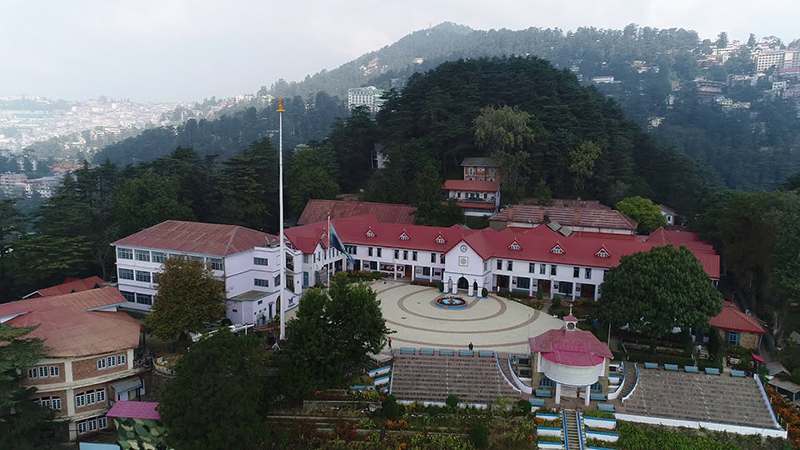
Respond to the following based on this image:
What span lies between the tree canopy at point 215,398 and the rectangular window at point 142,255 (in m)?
16.4

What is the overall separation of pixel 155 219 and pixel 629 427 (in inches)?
1600

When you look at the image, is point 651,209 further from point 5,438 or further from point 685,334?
point 5,438

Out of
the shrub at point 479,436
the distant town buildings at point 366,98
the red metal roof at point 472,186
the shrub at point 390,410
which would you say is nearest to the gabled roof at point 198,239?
the shrub at point 390,410

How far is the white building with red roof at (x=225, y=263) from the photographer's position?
3706cm

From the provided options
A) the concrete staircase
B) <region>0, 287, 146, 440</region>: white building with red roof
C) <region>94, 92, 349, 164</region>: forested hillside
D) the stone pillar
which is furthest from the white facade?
<region>94, 92, 349, 164</region>: forested hillside

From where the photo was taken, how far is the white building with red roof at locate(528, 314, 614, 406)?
91.0 feet

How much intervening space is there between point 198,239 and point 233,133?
12396 cm

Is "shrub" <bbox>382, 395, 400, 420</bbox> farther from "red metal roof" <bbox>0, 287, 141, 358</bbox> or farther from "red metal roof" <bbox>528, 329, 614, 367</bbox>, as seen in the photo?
"red metal roof" <bbox>0, 287, 141, 358</bbox>

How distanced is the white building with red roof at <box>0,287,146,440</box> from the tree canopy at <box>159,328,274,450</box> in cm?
615

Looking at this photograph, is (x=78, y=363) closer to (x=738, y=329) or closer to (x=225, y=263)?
(x=225, y=263)

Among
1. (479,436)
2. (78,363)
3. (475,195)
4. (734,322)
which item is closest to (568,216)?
(475,195)

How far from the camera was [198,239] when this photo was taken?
39.1 metres

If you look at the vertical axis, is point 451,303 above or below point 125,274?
below

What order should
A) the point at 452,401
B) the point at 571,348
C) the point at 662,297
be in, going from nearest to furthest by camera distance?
the point at 452,401 → the point at 571,348 → the point at 662,297
